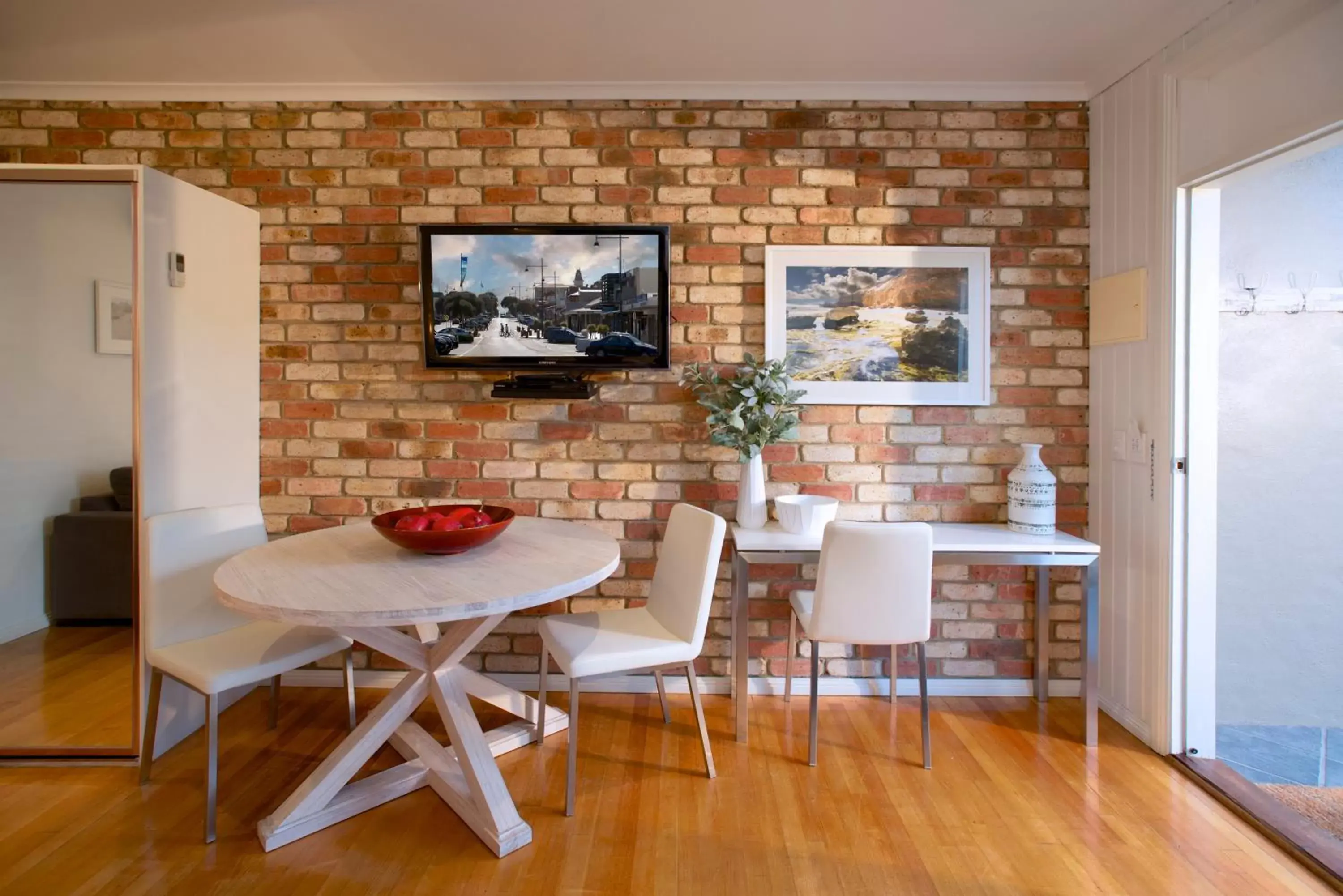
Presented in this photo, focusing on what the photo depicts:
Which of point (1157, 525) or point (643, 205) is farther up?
point (643, 205)

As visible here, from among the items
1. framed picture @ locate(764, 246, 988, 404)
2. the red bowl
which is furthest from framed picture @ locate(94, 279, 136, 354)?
framed picture @ locate(764, 246, 988, 404)

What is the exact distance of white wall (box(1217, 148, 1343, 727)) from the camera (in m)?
2.90

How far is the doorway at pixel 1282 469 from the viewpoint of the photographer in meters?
2.89

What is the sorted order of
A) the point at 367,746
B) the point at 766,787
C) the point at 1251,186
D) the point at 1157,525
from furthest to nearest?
1. the point at 1251,186
2. the point at 1157,525
3. the point at 766,787
4. the point at 367,746

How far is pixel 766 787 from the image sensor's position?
229cm

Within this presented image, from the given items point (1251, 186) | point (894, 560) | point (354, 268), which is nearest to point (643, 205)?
point (354, 268)

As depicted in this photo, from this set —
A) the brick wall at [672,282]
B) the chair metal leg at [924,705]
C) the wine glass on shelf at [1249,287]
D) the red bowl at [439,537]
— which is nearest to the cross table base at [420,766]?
the red bowl at [439,537]

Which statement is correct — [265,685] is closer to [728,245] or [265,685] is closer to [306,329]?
[306,329]

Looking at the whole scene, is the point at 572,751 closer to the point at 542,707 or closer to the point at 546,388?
the point at 542,707

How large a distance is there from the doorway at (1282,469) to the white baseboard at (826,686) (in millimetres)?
738

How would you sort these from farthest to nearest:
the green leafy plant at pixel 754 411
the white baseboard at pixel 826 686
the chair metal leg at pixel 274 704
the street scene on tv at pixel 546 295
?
the white baseboard at pixel 826 686 → the street scene on tv at pixel 546 295 → the green leafy plant at pixel 754 411 → the chair metal leg at pixel 274 704

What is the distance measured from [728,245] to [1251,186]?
2226 millimetres

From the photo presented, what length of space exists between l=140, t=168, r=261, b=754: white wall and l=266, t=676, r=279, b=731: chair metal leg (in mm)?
278

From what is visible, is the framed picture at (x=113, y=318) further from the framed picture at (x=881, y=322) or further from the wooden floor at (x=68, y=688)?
the framed picture at (x=881, y=322)
